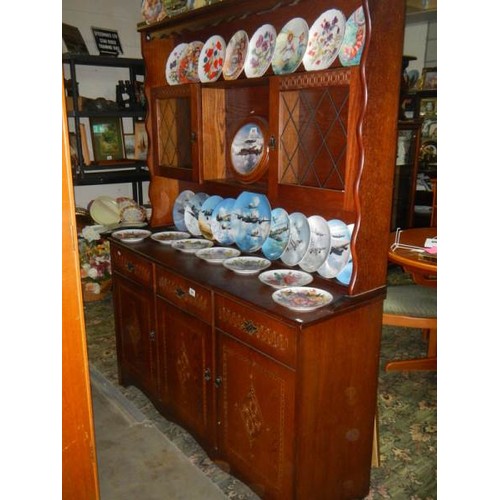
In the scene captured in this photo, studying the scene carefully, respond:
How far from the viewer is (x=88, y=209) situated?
4613 mm

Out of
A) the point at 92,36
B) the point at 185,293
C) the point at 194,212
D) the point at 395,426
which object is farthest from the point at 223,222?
the point at 92,36

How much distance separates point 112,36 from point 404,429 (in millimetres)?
4234

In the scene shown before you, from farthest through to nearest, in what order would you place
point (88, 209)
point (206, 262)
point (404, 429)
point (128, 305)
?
1. point (88, 209)
2. point (128, 305)
3. point (404, 429)
4. point (206, 262)

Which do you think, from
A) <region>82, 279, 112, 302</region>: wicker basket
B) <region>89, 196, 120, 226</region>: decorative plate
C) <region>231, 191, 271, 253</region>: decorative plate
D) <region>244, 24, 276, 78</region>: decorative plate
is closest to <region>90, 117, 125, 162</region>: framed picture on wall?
<region>89, 196, 120, 226</region>: decorative plate

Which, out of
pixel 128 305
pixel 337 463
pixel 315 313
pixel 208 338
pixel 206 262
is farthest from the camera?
pixel 128 305

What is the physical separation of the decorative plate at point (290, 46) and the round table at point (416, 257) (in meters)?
1.33

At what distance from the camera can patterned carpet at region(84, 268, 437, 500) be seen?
2145 millimetres

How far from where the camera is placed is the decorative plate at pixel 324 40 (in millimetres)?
1825

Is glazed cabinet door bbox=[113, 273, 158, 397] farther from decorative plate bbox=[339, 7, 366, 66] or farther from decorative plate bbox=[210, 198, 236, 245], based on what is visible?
decorative plate bbox=[339, 7, 366, 66]

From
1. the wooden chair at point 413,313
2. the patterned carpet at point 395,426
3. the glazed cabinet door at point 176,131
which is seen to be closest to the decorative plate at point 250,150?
the glazed cabinet door at point 176,131

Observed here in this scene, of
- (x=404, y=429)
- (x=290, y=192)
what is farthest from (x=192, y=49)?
(x=404, y=429)

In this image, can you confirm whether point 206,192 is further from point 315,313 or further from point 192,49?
point 315,313

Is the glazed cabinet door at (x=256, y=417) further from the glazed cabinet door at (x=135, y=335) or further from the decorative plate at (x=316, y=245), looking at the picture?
the glazed cabinet door at (x=135, y=335)

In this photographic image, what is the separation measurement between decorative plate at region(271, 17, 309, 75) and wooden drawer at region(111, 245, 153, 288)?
1.12 meters
